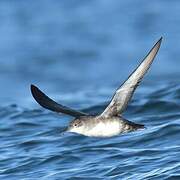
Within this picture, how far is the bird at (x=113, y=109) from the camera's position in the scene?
34.2 ft

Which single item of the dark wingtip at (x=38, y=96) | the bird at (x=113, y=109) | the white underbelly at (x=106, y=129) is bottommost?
the white underbelly at (x=106, y=129)

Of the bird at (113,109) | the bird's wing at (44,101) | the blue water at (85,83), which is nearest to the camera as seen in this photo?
the bird at (113,109)

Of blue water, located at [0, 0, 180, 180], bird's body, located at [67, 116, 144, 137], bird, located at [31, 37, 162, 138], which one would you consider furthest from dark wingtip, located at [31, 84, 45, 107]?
blue water, located at [0, 0, 180, 180]

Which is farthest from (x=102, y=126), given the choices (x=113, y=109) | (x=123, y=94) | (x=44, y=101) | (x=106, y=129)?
(x=44, y=101)

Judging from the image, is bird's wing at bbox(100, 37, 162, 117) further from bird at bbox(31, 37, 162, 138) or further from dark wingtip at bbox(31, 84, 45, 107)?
dark wingtip at bbox(31, 84, 45, 107)

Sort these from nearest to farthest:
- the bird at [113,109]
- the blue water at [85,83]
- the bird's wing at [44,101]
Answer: the bird at [113,109] < the bird's wing at [44,101] < the blue water at [85,83]

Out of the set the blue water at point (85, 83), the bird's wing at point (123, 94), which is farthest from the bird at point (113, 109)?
the blue water at point (85, 83)

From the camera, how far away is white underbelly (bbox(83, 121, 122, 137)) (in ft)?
34.2

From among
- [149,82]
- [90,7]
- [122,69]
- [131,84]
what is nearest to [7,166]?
[131,84]

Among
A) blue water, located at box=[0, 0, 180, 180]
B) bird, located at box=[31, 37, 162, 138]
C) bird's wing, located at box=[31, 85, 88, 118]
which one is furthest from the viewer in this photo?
blue water, located at box=[0, 0, 180, 180]

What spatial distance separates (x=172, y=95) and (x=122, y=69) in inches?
250

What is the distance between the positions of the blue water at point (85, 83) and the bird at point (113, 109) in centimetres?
126

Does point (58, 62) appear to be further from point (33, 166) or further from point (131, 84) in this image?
point (131, 84)

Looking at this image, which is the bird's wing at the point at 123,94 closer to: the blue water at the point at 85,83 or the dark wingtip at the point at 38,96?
the dark wingtip at the point at 38,96
